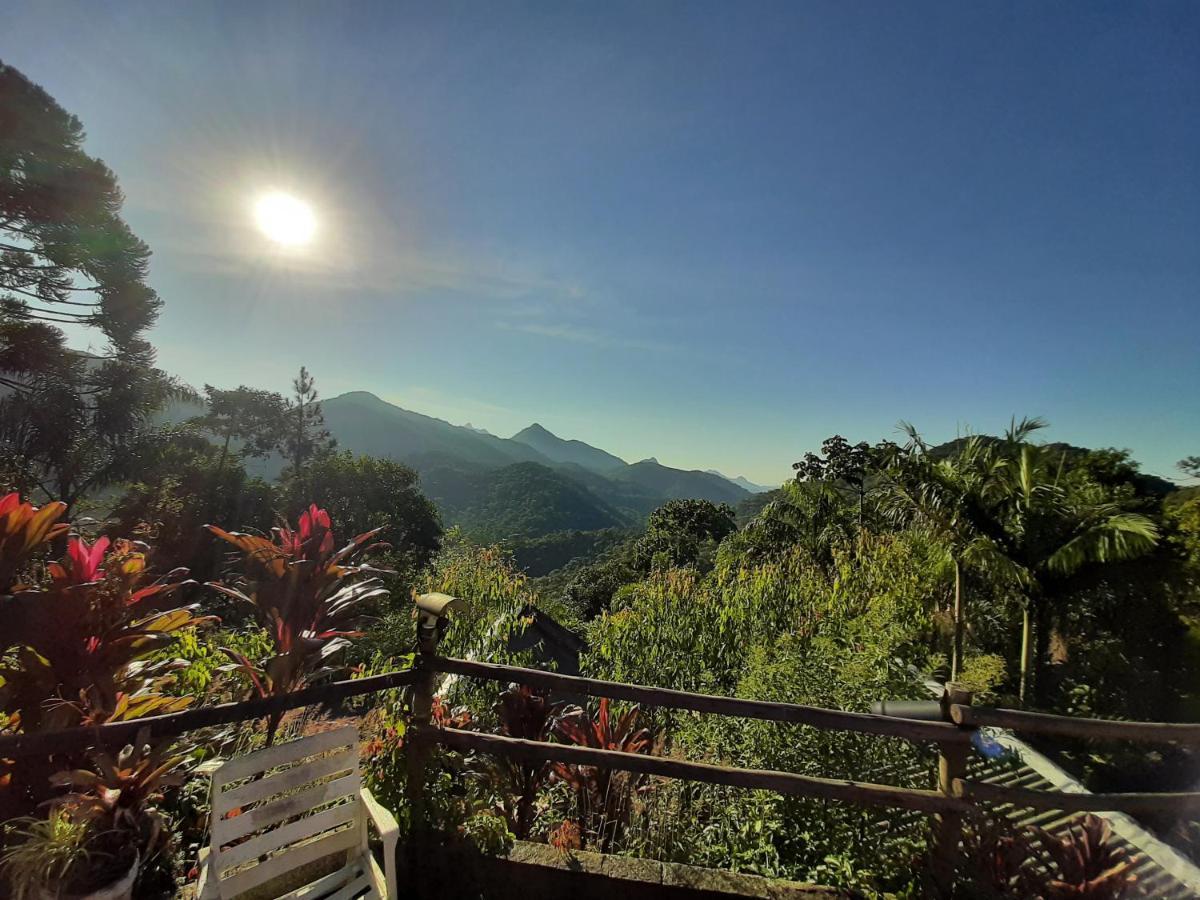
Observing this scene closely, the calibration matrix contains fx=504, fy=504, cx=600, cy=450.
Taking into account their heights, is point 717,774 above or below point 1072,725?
below

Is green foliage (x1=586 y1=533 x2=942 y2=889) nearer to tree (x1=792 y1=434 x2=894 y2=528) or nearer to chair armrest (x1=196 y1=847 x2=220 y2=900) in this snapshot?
chair armrest (x1=196 y1=847 x2=220 y2=900)

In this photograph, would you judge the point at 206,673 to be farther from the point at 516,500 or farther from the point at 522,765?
the point at 516,500

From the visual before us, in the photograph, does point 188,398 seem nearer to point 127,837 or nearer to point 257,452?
point 257,452

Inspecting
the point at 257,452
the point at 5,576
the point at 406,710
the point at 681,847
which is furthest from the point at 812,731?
the point at 257,452

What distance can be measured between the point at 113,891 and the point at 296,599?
36.8 inches

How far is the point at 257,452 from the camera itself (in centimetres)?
3438

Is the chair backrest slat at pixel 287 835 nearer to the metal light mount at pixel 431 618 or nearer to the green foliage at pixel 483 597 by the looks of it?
the metal light mount at pixel 431 618

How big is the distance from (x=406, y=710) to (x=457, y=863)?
774 millimetres

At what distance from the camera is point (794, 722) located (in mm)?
1949

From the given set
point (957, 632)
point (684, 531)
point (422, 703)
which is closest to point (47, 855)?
point (422, 703)

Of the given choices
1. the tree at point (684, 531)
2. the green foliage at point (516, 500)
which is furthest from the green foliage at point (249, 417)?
the green foliage at point (516, 500)

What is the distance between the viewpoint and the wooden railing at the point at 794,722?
1840mm

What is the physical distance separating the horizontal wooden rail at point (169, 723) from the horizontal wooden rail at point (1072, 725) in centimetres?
230

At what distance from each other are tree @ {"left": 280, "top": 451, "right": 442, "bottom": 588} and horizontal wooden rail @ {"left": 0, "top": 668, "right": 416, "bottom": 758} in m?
23.3
